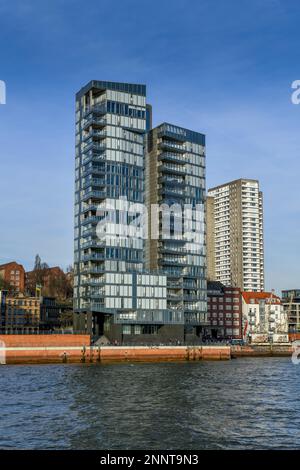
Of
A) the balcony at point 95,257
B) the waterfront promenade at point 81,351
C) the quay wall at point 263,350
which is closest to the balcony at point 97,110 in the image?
the balcony at point 95,257

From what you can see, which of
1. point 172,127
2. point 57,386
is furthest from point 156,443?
point 172,127

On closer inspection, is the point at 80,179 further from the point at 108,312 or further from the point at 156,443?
the point at 156,443

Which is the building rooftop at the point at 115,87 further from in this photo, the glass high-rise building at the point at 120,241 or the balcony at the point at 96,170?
the balcony at the point at 96,170

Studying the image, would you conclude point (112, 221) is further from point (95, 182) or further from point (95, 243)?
point (95, 182)

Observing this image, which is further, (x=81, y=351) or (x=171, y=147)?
(x=171, y=147)

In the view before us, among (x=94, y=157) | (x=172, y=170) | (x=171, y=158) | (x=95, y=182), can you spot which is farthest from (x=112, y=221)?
(x=171, y=158)

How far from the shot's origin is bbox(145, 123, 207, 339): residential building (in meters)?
171

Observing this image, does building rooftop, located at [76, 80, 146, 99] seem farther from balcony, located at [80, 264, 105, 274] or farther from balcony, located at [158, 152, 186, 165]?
balcony, located at [80, 264, 105, 274]

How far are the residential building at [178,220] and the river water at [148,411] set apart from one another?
2758 inches

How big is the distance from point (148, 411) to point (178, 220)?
4549 inches

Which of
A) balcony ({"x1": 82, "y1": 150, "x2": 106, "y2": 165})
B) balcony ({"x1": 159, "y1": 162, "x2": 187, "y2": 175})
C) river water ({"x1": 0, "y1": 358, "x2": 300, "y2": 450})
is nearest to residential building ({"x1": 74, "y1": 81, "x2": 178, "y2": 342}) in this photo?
balcony ({"x1": 82, "y1": 150, "x2": 106, "y2": 165})

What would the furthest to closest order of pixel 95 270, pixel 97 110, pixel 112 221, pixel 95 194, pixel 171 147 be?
1. pixel 171 147
2. pixel 97 110
3. pixel 112 221
4. pixel 95 194
5. pixel 95 270

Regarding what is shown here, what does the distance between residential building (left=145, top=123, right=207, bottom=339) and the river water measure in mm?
70065

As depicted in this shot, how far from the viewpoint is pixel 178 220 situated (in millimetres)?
174750
